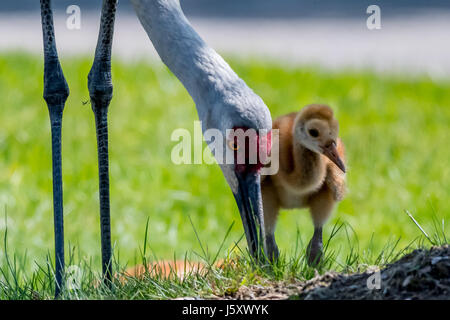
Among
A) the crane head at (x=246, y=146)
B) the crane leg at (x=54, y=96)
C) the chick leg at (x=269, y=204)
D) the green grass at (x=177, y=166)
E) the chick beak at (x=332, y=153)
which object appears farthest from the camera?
the green grass at (x=177, y=166)

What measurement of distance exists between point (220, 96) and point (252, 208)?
48 centimetres

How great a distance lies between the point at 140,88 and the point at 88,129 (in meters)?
0.93

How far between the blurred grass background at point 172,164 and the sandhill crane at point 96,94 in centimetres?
115

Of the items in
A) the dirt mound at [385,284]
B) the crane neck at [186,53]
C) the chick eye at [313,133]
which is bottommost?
the dirt mound at [385,284]

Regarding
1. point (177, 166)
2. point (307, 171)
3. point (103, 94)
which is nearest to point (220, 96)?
point (307, 171)

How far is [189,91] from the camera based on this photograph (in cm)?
342

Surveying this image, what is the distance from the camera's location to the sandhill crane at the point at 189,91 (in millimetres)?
3170

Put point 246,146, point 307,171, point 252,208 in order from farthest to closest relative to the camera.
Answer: point 307,171
point 252,208
point 246,146

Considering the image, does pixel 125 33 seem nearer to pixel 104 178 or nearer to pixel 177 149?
pixel 177 149

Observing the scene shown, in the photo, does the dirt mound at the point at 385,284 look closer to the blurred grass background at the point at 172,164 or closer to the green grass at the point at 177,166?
the green grass at the point at 177,166

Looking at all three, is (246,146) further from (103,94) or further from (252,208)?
(103,94)

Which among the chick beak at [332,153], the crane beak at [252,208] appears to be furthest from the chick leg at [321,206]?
the crane beak at [252,208]

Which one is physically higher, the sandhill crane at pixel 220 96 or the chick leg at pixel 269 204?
the sandhill crane at pixel 220 96

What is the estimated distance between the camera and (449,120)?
23.9ft
